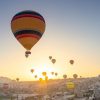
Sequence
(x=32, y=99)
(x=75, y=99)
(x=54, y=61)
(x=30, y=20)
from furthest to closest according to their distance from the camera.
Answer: (x=54, y=61), (x=32, y=99), (x=75, y=99), (x=30, y=20)

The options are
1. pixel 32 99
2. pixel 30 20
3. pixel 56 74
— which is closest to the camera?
pixel 30 20

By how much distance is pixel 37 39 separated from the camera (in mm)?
33844

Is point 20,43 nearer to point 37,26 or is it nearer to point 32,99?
point 37,26

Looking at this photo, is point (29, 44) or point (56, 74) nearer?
point (29, 44)

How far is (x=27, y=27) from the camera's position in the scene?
33.1 metres

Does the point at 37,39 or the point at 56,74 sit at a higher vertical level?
the point at 56,74

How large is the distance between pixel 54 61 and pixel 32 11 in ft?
279

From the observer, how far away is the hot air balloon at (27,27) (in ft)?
108

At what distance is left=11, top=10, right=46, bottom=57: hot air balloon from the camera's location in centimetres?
3297

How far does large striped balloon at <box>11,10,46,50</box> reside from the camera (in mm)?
32969

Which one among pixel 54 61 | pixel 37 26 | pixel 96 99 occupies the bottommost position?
pixel 96 99

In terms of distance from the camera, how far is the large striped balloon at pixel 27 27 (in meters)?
33.0

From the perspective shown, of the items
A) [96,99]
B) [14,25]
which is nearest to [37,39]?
[14,25]

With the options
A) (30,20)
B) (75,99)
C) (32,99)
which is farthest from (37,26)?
(32,99)
